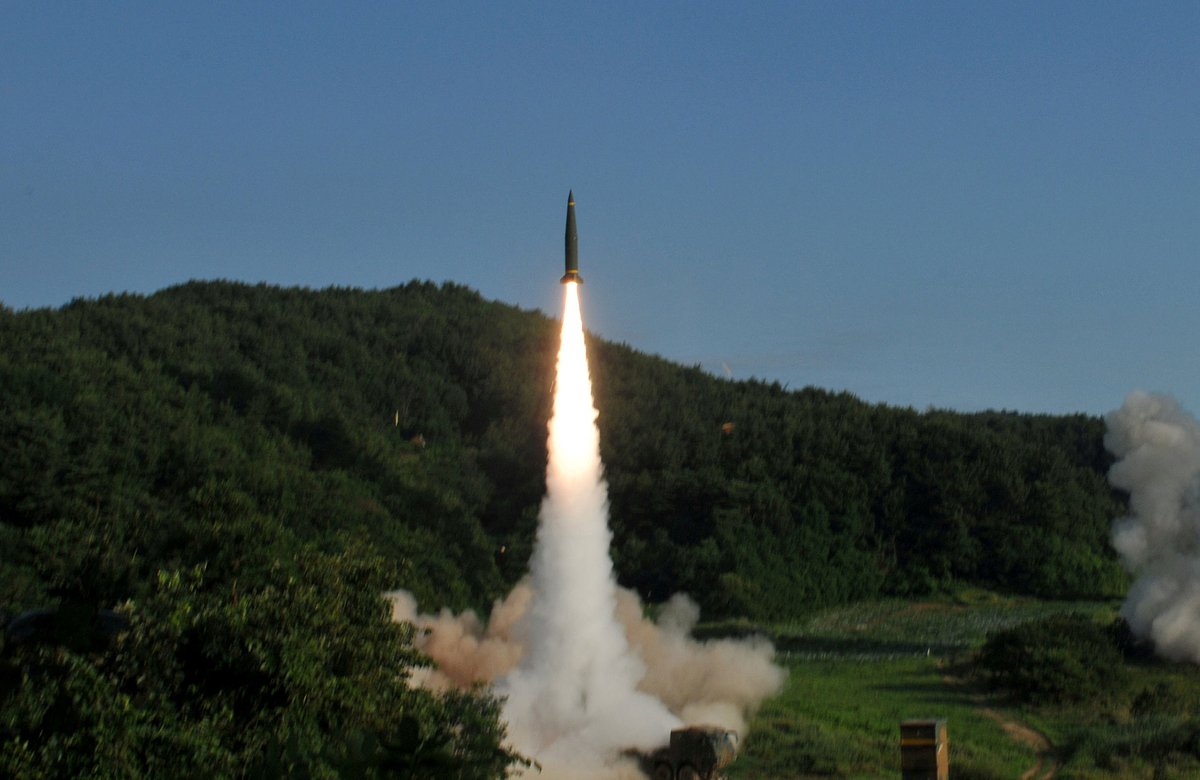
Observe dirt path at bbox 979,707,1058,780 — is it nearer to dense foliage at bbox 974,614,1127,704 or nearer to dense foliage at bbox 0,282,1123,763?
dense foliage at bbox 974,614,1127,704

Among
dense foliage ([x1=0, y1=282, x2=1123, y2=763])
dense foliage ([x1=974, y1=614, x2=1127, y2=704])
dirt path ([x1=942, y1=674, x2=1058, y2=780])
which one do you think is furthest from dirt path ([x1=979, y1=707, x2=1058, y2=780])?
dense foliage ([x1=0, y1=282, x2=1123, y2=763])

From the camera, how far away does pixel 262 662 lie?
78.3 feet

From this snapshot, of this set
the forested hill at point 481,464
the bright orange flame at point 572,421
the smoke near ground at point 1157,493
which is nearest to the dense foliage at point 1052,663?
the smoke near ground at point 1157,493

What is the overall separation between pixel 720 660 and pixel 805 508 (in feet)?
147

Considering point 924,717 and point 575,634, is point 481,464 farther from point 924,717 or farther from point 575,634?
point 575,634

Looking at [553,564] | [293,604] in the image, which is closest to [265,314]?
[553,564]

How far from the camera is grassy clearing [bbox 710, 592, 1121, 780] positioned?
39.1 metres

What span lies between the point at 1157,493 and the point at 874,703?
62.1 ft

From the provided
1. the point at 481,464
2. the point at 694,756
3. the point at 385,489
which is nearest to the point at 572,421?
the point at 694,756

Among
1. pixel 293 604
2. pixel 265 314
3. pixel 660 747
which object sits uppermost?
pixel 265 314

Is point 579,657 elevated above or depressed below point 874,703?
above

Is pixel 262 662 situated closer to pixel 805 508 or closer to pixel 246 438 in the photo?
pixel 246 438

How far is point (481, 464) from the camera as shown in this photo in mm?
101562

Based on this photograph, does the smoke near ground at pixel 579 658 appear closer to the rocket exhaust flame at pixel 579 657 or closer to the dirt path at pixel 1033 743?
the rocket exhaust flame at pixel 579 657
